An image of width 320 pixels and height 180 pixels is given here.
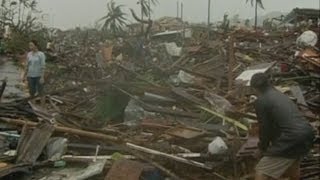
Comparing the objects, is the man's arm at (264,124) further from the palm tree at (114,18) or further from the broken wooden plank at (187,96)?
the palm tree at (114,18)

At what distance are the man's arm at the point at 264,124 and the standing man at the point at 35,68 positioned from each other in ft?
24.8

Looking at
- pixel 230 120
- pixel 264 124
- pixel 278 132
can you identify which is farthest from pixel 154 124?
pixel 278 132

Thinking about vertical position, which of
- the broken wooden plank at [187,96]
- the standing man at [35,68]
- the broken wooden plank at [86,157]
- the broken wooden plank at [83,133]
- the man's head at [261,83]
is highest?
the man's head at [261,83]

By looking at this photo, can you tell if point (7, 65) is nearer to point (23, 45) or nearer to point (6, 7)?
point (23, 45)

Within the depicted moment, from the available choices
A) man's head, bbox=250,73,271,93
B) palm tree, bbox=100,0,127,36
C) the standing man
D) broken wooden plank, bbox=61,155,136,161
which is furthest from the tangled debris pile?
palm tree, bbox=100,0,127,36

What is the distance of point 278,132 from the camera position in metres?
5.99

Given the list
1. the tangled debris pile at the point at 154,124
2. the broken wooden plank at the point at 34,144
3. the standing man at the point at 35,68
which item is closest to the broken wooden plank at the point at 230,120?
the tangled debris pile at the point at 154,124

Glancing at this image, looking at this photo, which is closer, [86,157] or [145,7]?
[86,157]

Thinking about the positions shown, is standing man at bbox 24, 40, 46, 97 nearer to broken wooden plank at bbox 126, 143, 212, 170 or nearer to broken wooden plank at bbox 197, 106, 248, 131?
broken wooden plank at bbox 197, 106, 248, 131

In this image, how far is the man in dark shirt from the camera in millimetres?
5883

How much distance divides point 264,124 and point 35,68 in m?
7.90

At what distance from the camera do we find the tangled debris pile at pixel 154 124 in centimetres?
788

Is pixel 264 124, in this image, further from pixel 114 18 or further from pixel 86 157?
pixel 114 18

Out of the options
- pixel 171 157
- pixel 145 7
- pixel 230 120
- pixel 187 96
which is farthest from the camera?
pixel 145 7
